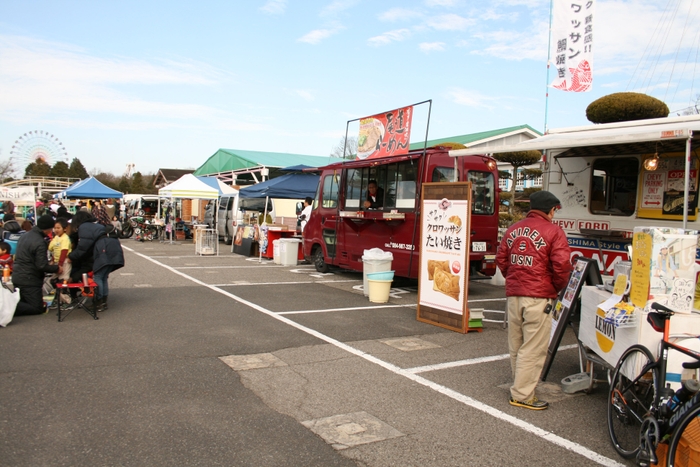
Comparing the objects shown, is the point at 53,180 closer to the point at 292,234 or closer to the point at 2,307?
the point at 292,234

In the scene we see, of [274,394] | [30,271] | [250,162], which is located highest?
[250,162]

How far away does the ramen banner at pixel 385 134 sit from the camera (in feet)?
34.8

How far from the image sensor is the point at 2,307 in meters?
7.50

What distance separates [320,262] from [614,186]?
751 cm

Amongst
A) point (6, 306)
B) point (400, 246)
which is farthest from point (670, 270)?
point (6, 306)

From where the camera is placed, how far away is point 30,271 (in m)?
8.30

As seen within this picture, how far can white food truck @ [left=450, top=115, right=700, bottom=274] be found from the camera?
7.70m

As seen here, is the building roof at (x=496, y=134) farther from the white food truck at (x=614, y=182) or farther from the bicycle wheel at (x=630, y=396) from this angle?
the bicycle wheel at (x=630, y=396)

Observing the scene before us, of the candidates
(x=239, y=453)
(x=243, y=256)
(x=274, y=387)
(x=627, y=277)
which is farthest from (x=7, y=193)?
(x=627, y=277)

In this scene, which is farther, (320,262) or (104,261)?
(320,262)

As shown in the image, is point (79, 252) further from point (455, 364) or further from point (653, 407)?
point (653, 407)

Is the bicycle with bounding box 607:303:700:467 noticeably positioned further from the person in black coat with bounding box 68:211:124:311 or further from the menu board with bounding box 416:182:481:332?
the person in black coat with bounding box 68:211:124:311

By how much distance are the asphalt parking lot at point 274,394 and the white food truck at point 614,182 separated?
1.71 m

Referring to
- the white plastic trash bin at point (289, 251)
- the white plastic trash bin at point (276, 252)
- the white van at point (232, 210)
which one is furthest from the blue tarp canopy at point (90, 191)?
the white plastic trash bin at point (289, 251)
